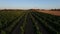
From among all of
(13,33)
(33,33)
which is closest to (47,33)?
(33,33)

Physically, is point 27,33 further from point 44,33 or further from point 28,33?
point 44,33

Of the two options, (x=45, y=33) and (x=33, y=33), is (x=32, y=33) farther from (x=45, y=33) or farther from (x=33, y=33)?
(x=45, y=33)

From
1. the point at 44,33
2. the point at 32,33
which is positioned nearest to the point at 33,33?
the point at 32,33

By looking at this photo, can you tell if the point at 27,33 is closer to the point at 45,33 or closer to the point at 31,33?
the point at 31,33

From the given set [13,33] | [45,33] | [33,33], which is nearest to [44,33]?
[45,33]

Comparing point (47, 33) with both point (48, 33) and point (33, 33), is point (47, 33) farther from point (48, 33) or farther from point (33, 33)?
point (33, 33)
